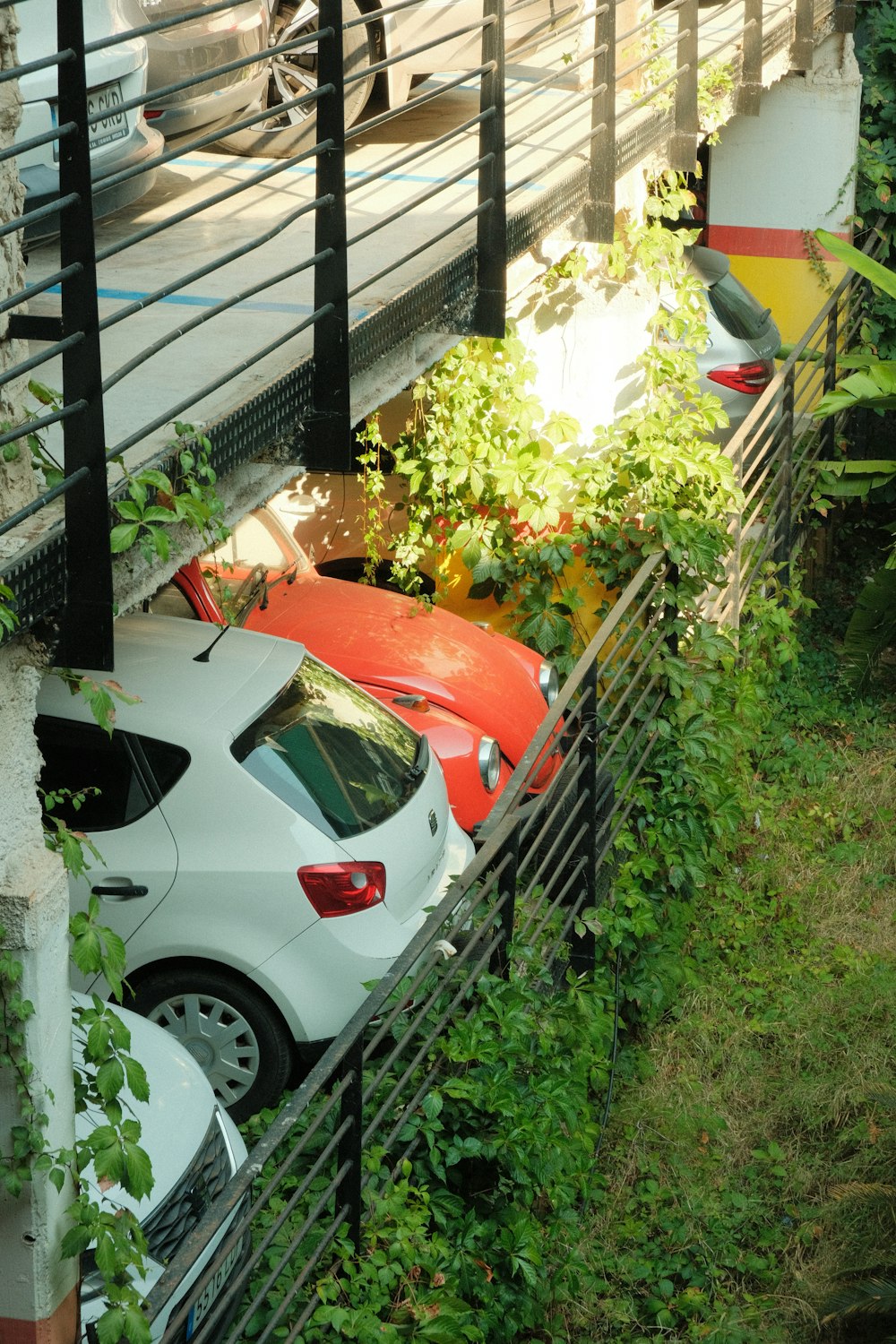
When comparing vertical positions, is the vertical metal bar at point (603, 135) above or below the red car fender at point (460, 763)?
above

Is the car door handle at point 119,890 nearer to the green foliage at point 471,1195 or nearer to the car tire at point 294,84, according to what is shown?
the green foliage at point 471,1195

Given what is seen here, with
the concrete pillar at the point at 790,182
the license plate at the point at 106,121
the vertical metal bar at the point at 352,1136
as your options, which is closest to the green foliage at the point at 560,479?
the license plate at the point at 106,121

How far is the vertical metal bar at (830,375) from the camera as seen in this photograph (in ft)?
38.5

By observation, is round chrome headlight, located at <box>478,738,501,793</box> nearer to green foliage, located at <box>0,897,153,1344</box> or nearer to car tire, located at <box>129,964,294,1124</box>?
car tire, located at <box>129,964,294,1124</box>

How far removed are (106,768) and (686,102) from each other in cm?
563

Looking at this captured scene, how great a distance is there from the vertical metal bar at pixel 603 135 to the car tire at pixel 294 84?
5.20ft

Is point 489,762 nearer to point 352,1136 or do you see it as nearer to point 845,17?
point 352,1136

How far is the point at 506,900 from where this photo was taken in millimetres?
5379

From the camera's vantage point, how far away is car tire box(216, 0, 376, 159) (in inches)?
328

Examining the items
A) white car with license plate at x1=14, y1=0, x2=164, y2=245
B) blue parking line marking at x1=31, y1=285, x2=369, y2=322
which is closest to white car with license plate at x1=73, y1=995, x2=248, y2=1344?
blue parking line marking at x1=31, y1=285, x2=369, y2=322

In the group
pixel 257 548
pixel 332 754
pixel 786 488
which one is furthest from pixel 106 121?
pixel 786 488

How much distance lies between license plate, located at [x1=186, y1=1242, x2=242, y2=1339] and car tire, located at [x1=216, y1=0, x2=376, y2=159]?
6.16m

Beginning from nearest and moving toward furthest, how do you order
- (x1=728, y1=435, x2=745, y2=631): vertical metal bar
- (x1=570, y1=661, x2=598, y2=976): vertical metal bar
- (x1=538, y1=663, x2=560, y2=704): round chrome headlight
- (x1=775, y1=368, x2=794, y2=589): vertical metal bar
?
(x1=570, y1=661, x2=598, y2=976): vertical metal bar < (x1=538, y1=663, x2=560, y2=704): round chrome headlight < (x1=728, y1=435, x2=745, y2=631): vertical metal bar < (x1=775, y1=368, x2=794, y2=589): vertical metal bar

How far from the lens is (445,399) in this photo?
26.3ft
